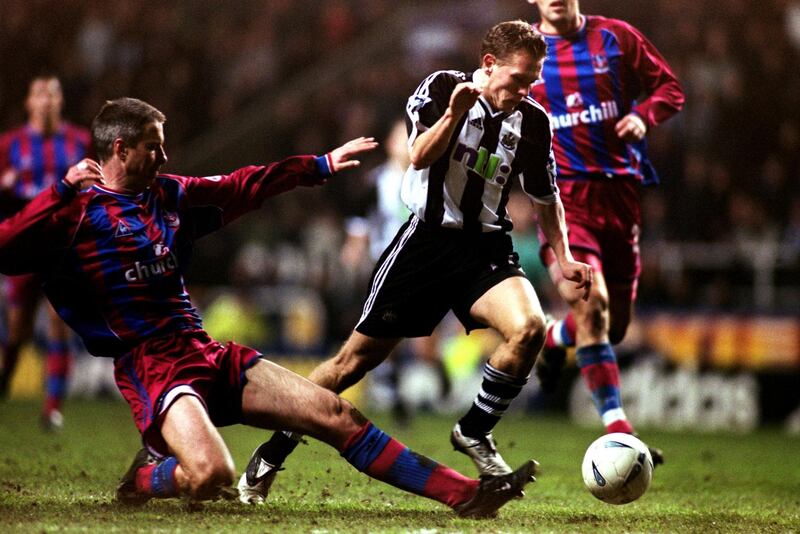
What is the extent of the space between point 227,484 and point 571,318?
290 centimetres

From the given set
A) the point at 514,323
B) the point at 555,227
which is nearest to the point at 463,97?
the point at 514,323

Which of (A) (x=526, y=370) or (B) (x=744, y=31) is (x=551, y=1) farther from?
(B) (x=744, y=31)

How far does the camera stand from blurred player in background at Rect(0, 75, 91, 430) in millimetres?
8719

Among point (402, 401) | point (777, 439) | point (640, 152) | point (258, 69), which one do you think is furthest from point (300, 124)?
point (640, 152)

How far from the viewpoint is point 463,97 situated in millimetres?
4547

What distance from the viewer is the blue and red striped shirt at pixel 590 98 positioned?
6.43 meters

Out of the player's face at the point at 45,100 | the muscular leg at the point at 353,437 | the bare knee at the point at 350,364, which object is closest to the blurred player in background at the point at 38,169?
the player's face at the point at 45,100

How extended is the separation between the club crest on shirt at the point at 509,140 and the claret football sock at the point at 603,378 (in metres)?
1.57

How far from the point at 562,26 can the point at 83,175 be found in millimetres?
3071

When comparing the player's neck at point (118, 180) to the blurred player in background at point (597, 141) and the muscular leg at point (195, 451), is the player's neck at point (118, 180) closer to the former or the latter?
the muscular leg at point (195, 451)

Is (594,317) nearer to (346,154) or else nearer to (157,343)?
(346,154)

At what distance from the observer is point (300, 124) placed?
58.0 feet

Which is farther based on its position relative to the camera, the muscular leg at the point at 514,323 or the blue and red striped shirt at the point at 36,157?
the blue and red striped shirt at the point at 36,157

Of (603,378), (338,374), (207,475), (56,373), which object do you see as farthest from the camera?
(56,373)
